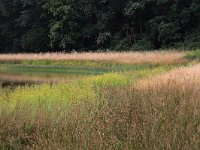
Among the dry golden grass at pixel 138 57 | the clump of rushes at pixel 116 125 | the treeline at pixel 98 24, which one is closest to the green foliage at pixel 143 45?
the treeline at pixel 98 24

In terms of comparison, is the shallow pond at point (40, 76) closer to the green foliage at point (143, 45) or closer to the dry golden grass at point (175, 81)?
the dry golden grass at point (175, 81)

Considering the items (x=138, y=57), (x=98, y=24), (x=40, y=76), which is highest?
(x=98, y=24)

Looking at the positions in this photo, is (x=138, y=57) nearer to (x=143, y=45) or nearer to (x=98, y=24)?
(x=143, y=45)

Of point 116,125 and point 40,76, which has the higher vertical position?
point 116,125

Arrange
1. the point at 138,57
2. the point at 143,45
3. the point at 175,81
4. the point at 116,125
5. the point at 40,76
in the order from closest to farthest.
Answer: the point at 116,125 → the point at 175,81 → the point at 40,76 → the point at 138,57 → the point at 143,45

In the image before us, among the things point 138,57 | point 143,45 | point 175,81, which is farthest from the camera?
point 143,45

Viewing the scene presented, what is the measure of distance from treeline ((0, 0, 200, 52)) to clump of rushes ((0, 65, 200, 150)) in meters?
33.5

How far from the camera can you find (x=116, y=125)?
5465mm

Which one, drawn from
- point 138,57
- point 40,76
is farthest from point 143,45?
point 40,76

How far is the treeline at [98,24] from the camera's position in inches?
1682

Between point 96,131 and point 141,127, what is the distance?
1.78ft

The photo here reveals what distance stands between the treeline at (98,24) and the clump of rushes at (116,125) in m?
33.5

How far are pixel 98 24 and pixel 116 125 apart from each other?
42494 mm

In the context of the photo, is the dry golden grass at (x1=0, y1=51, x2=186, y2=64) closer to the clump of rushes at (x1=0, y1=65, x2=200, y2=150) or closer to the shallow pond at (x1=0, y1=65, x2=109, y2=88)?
the shallow pond at (x1=0, y1=65, x2=109, y2=88)
